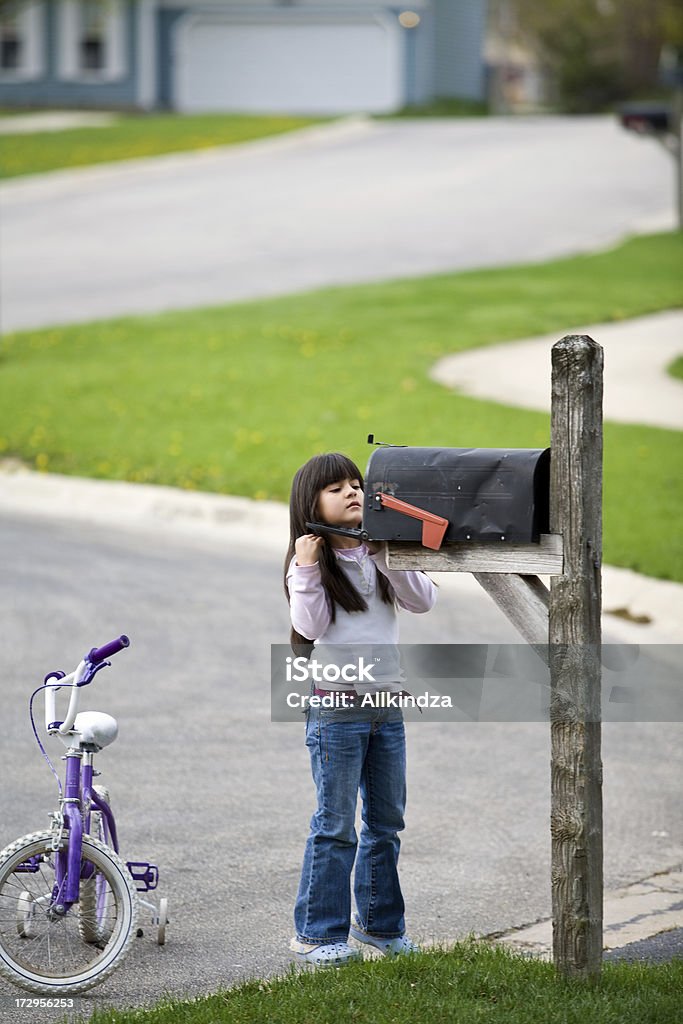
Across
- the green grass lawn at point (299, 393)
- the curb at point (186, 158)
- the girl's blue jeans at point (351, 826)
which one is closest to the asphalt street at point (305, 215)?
the curb at point (186, 158)

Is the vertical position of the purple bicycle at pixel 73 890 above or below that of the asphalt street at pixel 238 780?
above

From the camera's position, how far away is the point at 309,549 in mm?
4742

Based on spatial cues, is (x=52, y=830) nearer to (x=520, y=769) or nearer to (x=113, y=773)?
(x=113, y=773)

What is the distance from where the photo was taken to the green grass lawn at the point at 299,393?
494 inches

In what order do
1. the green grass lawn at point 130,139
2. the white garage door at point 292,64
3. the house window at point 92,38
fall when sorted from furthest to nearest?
1. the white garage door at point 292,64
2. the house window at point 92,38
3. the green grass lawn at point 130,139

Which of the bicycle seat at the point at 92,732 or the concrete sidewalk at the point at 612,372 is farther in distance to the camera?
the concrete sidewalk at the point at 612,372

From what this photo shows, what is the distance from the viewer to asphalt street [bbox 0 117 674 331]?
73.5ft

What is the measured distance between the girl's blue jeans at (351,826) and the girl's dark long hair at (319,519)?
12.9 inches

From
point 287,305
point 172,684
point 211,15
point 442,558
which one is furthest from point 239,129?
point 442,558

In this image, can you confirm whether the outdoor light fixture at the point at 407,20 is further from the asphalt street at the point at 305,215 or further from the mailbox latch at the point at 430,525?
the mailbox latch at the point at 430,525

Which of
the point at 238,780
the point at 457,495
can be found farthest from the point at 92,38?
the point at 457,495

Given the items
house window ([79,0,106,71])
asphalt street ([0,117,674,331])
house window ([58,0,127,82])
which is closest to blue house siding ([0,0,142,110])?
house window ([58,0,127,82])

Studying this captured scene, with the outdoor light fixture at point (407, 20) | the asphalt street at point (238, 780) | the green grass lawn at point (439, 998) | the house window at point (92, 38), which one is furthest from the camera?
the outdoor light fixture at point (407, 20)

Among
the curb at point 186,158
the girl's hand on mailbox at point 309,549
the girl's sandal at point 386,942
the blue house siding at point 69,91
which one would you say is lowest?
the girl's sandal at point 386,942
